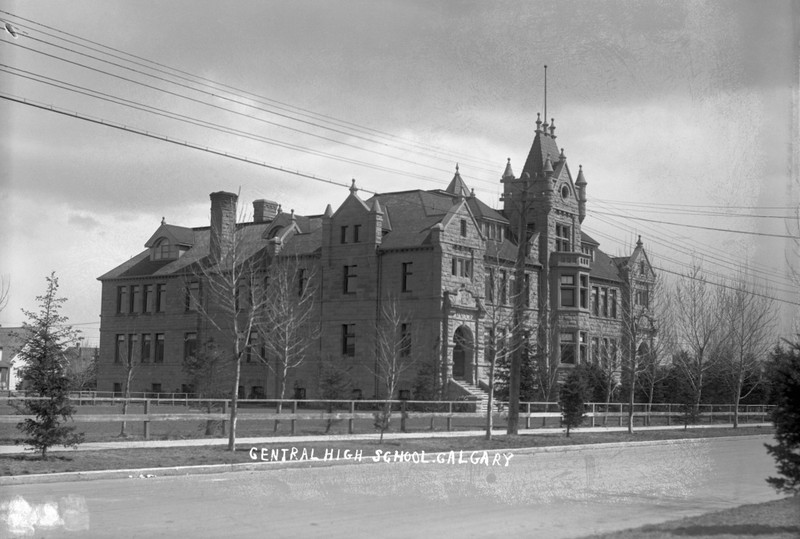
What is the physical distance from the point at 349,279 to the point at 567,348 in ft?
50.5

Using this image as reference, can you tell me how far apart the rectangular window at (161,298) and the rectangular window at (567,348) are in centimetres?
2840

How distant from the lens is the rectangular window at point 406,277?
5272 cm

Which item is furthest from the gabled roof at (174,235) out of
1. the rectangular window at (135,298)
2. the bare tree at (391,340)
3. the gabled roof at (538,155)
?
the gabled roof at (538,155)

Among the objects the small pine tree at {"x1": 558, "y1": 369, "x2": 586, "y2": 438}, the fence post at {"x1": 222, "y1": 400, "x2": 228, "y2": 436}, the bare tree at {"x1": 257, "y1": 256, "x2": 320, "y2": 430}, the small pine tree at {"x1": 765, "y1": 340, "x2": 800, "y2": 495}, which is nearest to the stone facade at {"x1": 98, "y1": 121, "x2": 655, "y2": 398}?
the bare tree at {"x1": 257, "y1": 256, "x2": 320, "y2": 430}

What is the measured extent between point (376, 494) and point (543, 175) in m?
46.7

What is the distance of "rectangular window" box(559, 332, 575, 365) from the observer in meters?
58.6

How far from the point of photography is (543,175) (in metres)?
60.7

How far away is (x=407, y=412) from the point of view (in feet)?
110

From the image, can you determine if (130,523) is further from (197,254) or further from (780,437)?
(197,254)

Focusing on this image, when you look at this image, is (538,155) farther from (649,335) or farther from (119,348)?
(119,348)

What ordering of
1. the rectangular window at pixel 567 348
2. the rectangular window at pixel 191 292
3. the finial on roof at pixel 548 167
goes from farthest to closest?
the rectangular window at pixel 191 292
the finial on roof at pixel 548 167
the rectangular window at pixel 567 348

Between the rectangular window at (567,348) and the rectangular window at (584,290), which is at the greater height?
the rectangular window at (584,290)

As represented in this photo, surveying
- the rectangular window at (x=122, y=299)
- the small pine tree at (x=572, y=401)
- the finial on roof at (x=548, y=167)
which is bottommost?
the small pine tree at (x=572, y=401)

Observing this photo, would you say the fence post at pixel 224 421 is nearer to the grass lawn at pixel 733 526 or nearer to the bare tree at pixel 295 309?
the grass lawn at pixel 733 526
